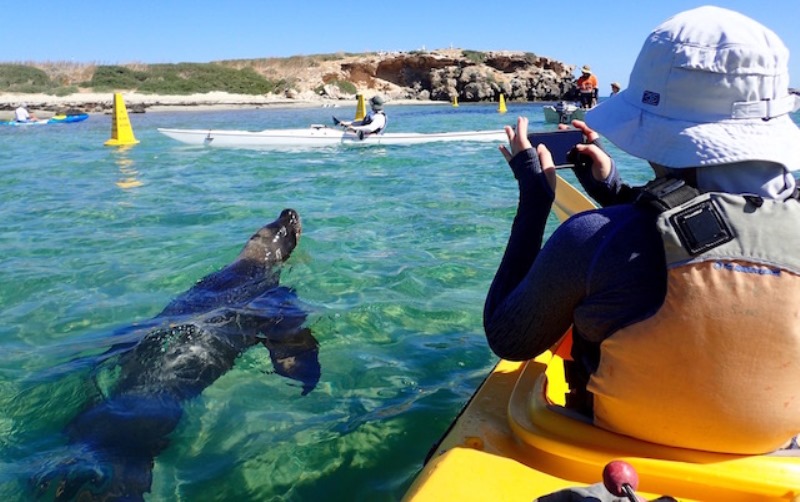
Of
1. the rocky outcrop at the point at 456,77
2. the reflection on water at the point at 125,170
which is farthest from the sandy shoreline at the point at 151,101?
the reflection on water at the point at 125,170

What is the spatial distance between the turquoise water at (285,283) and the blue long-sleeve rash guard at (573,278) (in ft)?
4.10

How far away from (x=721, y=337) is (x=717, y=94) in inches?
22.9

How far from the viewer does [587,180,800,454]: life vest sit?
56.8 inches

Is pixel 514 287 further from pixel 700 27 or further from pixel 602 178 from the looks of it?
pixel 700 27

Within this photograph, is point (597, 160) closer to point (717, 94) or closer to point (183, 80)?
point (717, 94)

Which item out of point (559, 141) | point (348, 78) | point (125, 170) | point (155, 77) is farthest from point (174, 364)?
point (348, 78)

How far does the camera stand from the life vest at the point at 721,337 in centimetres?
144

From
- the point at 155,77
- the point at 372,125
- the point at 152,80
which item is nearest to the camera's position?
the point at 372,125

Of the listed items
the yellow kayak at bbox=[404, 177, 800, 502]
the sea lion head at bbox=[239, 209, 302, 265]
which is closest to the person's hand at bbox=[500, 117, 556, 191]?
the yellow kayak at bbox=[404, 177, 800, 502]

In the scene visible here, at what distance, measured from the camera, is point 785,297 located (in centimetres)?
145

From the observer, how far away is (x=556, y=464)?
6.00 ft

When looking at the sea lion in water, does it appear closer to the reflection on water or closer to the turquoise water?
the turquoise water

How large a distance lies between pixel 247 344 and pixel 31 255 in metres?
3.80

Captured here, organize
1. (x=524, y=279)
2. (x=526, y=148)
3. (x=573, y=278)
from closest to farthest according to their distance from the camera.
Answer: (x=573, y=278) < (x=524, y=279) < (x=526, y=148)
